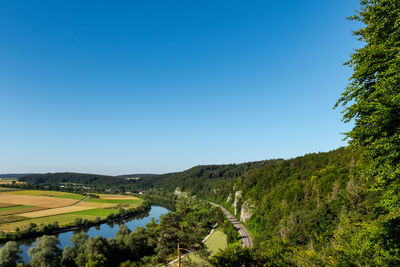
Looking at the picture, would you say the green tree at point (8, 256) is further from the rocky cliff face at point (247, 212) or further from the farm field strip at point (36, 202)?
the farm field strip at point (36, 202)

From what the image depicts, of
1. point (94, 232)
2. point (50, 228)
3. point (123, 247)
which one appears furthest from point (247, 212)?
point (50, 228)

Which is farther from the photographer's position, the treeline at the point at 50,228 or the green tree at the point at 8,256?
the treeline at the point at 50,228

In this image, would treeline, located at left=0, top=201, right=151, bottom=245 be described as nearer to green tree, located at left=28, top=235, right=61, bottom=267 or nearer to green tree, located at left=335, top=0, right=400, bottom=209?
green tree, located at left=28, top=235, right=61, bottom=267

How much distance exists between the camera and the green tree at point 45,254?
38.5 meters

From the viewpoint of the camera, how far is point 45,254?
39.3 meters

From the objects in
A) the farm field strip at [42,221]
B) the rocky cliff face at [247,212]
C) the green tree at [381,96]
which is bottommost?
the farm field strip at [42,221]

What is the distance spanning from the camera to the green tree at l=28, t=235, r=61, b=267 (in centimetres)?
3855

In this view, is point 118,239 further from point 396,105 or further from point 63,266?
point 396,105

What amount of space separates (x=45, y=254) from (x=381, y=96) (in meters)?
55.0

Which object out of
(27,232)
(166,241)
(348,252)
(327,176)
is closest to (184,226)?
(166,241)

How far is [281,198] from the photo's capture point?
68375mm

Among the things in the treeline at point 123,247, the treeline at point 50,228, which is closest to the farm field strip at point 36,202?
the treeline at point 50,228

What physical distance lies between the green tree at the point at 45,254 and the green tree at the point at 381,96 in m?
52.9

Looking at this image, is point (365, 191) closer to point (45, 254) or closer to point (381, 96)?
point (381, 96)
